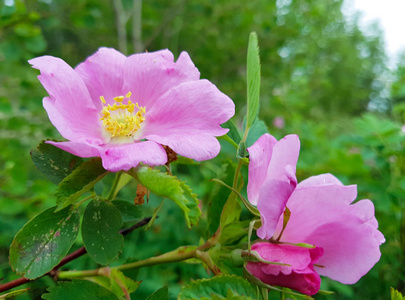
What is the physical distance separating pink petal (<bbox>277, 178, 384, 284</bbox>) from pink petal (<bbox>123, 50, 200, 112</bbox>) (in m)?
0.19

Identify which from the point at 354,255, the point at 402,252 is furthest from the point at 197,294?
the point at 402,252

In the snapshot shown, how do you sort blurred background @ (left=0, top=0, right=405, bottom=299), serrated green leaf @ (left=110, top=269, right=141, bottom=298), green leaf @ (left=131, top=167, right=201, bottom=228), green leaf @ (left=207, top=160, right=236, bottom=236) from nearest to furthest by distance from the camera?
green leaf @ (left=131, top=167, right=201, bottom=228) < serrated green leaf @ (left=110, top=269, right=141, bottom=298) < green leaf @ (left=207, top=160, right=236, bottom=236) < blurred background @ (left=0, top=0, right=405, bottom=299)

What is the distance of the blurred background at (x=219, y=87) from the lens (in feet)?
3.53

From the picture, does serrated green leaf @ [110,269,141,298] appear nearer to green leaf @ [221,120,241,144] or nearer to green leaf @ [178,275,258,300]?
green leaf @ [178,275,258,300]

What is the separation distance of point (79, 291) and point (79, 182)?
13cm

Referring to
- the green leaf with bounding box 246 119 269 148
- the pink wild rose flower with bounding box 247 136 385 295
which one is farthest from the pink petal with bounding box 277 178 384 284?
the green leaf with bounding box 246 119 269 148

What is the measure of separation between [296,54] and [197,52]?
980mm

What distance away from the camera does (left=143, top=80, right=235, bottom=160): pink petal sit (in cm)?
35

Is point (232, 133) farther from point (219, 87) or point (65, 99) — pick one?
point (219, 87)

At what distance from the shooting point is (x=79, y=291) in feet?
1.26

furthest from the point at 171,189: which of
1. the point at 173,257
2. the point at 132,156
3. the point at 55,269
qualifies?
the point at 55,269

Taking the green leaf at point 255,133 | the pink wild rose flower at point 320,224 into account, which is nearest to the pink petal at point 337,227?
the pink wild rose flower at point 320,224

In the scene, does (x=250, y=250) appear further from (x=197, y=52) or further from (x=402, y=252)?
(x=197, y=52)

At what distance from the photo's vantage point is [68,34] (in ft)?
16.1
